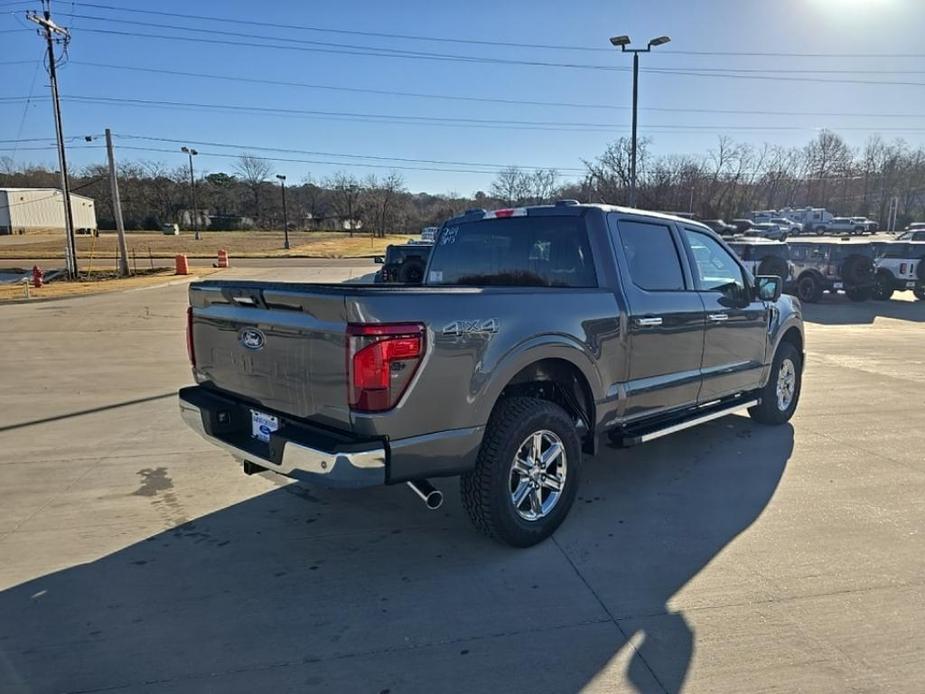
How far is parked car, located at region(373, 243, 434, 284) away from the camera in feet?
56.2

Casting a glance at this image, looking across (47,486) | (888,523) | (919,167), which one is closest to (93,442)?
(47,486)

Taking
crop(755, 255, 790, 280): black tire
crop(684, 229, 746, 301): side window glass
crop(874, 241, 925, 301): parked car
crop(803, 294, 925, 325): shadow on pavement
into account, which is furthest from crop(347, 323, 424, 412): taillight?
crop(874, 241, 925, 301): parked car

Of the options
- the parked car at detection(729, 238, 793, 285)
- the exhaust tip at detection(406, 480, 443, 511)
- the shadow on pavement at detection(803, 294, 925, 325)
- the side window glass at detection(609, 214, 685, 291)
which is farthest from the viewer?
the parked car at detection(729, 238, 793, 285)

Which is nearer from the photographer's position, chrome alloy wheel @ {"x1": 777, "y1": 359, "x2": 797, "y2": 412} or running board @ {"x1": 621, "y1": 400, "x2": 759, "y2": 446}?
running board @ {"x1": 621, "y1": 400, "x2": 759, "y2": 446}

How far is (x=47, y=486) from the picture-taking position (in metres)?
4.48

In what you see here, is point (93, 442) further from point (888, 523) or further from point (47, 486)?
point (888, 523)

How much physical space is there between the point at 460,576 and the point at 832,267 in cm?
1870

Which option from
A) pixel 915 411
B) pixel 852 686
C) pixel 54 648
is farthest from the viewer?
pixel 915 411

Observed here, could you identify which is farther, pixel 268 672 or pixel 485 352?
pixel 485 352

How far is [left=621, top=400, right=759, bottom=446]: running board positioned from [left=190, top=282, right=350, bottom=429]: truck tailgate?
211 centimetres

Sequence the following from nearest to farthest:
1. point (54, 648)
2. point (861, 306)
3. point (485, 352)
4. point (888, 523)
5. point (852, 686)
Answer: point (852, 686), point (54, 648), point (485, 352), point (888, 523), point (861, 306)

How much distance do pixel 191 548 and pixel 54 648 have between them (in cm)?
94

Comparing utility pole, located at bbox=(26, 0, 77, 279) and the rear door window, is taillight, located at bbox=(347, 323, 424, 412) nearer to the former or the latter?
the rear door window

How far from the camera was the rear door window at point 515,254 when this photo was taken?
13.6 feet
